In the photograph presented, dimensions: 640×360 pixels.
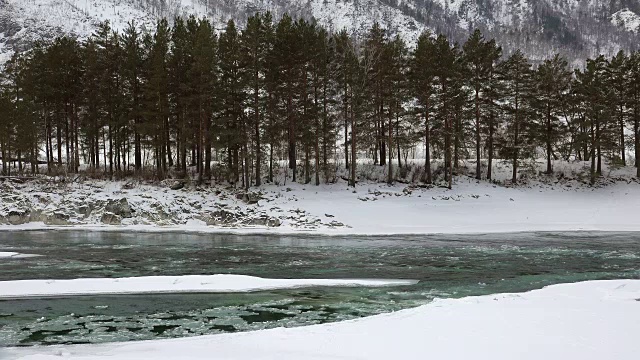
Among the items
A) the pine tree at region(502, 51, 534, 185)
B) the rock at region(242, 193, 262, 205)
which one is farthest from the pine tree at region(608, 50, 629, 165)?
the rock at region(242, 193, 262, 205)

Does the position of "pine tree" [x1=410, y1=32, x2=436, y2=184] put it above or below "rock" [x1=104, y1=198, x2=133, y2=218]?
above

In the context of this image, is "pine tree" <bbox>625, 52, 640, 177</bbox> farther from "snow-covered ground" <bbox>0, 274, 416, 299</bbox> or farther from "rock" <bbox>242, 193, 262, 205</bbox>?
"snow-covered ground" <bbox>0, 274, 416, 299</bbox>

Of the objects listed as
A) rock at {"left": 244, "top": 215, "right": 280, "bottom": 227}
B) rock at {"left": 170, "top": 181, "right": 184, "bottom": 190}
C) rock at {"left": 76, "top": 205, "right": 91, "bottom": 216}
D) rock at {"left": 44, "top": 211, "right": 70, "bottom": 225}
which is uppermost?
rock at {"left": 170, "top": 181, "right": 184, "bottom": 190}

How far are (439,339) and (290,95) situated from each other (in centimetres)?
3181

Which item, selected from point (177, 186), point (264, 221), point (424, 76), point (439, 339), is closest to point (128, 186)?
point (177, 186)

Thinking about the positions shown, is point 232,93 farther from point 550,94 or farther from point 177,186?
point 550,94

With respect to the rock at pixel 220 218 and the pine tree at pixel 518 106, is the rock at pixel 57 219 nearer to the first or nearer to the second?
the rock at pixel 220 218

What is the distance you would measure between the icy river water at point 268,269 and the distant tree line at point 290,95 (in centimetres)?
1251

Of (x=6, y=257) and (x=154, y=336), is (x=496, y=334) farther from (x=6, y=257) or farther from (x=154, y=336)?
(x=6, y=257)

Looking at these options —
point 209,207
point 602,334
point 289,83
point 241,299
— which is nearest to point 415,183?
point 289,83

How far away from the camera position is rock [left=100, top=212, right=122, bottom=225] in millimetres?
31781

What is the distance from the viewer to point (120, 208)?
107 ft

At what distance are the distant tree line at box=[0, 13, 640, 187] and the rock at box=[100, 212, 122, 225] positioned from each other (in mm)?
7936

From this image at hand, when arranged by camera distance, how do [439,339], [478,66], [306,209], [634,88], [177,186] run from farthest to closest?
1. [634,88]
2. [478,66]
3. [177,186]
4. [306,209]
5. [439,339]
